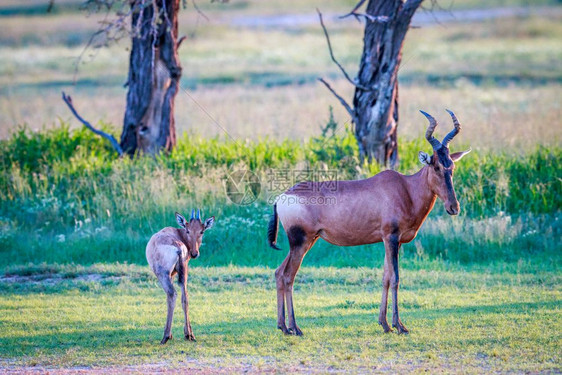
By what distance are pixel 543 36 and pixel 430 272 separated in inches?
1788

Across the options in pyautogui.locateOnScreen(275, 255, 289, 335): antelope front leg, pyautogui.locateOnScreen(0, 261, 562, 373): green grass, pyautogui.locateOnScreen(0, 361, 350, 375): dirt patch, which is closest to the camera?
pyautogui.locateOnScreen(0, 361, 350, 375): dirt patch

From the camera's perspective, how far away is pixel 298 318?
34.9ft

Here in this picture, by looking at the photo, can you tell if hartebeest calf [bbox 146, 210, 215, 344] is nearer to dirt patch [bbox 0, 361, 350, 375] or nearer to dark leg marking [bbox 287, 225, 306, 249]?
dirt patch [bbox 0, 361, 350, 375]

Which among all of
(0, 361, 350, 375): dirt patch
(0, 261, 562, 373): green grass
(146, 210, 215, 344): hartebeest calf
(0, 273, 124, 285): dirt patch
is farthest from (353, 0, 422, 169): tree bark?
(0, 361, 350, 375): dirt patch

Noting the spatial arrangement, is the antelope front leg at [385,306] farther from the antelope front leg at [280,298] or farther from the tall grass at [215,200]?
the tall grass at [215,200]

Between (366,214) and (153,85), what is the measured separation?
8.96 meters

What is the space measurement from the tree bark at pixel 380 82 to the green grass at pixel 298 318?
164 inches

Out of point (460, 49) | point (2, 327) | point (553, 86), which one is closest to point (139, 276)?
point (2, 327)

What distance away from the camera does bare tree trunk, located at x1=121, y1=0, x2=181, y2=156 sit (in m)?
17.5

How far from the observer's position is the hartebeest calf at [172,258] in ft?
31.0

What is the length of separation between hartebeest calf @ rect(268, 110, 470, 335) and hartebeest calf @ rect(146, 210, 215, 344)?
1.12 m

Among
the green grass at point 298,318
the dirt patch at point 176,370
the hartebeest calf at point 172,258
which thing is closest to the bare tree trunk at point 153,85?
the green grass at point 298,318

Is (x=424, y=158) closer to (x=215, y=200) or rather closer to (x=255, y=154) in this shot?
(x=215, y=200)

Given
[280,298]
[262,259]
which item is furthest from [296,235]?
[262,259]
